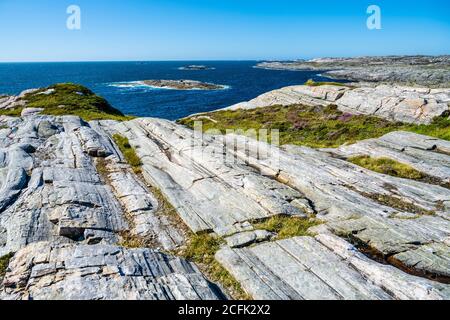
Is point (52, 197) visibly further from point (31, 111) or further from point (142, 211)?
point (31, 111)

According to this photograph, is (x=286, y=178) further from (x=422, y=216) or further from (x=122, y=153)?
(x=122, y=153)

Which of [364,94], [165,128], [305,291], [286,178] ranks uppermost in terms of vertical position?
[364,94]

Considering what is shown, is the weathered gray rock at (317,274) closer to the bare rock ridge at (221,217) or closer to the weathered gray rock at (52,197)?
the bare rock ridge at (221,217)

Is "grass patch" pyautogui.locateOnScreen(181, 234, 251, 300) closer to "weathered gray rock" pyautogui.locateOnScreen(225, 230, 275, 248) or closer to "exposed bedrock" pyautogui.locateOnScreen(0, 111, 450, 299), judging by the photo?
"exposed bedrock" pyautogui.locateOnScreen(0, 111, 450, 299)

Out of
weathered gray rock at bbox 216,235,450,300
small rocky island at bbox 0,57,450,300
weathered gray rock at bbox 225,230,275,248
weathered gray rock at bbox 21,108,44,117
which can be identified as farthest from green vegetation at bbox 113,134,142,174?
weathered gray rock at bbox 21,108,44,117

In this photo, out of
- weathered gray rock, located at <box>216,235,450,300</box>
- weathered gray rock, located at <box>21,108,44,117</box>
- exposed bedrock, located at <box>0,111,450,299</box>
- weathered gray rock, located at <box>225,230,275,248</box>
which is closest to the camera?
weathered gray rock, located at <box>216,235,450,300</box>
